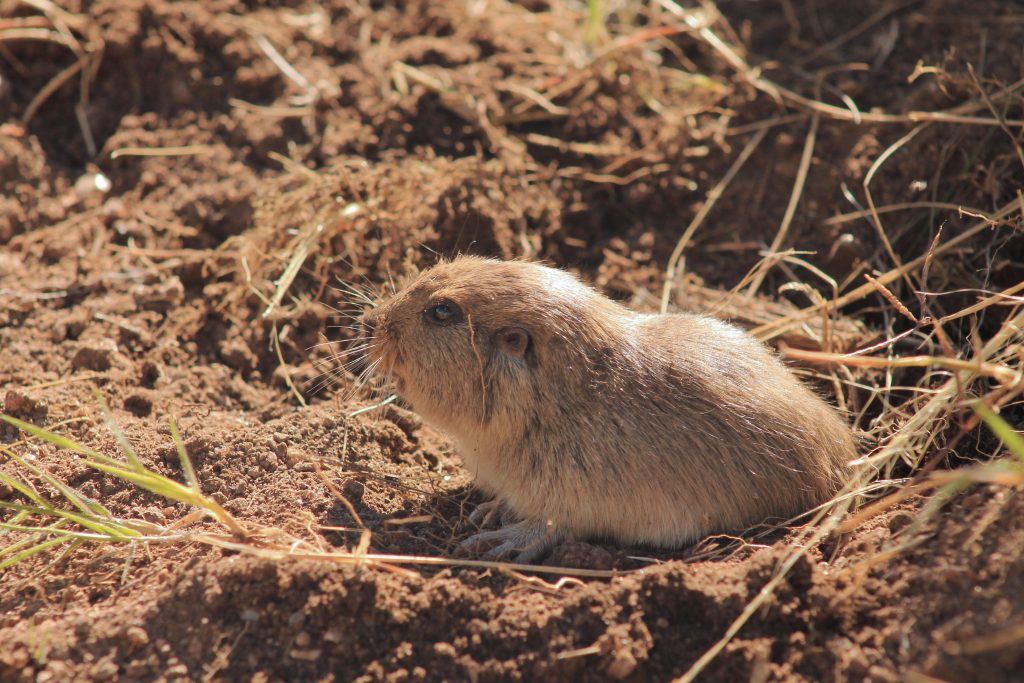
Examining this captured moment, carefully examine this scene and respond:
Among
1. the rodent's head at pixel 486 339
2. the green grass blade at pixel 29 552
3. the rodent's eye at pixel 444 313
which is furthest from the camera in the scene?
the rodent's eye at pixel 444 313

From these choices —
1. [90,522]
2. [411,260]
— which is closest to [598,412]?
[411,260]

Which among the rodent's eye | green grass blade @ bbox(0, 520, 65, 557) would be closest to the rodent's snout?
the rodent's eye

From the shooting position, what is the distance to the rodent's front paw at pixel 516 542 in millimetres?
3900

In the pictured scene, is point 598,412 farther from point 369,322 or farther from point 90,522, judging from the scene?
point 90,522

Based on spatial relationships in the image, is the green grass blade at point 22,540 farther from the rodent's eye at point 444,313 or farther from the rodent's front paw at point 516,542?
the rodent's eye at point 444,313

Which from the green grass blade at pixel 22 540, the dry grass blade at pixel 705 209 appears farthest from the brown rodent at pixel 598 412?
the green grass blade at pixel 22 540

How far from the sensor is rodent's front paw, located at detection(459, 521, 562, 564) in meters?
3.90

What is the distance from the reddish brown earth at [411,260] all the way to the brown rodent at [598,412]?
0.22m

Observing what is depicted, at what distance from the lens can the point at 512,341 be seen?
4.09 m

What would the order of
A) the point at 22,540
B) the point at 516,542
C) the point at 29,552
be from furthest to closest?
the point at 516,542, the point at 22,540, the point at 29,552

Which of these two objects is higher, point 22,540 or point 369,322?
point 369,322

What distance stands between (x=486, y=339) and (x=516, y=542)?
2.98ft

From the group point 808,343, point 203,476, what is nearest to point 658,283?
point 808,343

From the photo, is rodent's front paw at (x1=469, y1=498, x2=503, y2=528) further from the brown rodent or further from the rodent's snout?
the rodent's snout
